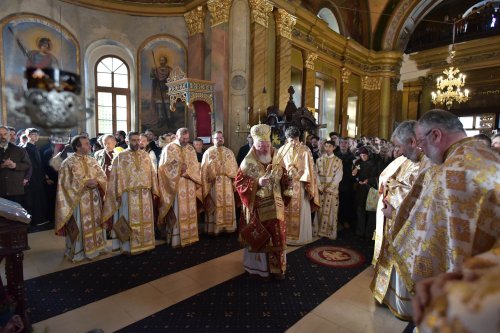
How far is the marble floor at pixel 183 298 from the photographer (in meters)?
2.89

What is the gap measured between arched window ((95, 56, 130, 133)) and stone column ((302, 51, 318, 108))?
6.85m

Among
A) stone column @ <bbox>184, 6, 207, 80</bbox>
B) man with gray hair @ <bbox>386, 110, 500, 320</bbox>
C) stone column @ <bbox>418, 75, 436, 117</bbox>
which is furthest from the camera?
stone column @ <bbox>418, 75, 436, 117</bbox>

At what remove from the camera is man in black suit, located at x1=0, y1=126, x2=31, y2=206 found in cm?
519

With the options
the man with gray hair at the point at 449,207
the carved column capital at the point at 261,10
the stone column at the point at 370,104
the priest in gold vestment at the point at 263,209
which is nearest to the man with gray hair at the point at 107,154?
the priest in gold vestment at the point at 263,209

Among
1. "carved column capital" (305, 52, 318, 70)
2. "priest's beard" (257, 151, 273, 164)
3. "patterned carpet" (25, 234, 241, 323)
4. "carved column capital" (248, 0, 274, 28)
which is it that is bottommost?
"patterned carpet" (25, 234, 241, 323)

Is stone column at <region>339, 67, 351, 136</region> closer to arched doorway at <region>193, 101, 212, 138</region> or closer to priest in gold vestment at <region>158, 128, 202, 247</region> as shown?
arched doorway at <region>193, 101, 212, 138</region>

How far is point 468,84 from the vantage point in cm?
1691

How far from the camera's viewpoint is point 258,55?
29.4ft

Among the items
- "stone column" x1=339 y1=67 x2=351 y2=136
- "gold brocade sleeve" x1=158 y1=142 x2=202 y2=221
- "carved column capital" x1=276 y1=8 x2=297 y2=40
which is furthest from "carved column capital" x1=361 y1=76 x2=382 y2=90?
"gold brocade sleeve" x1=158 y1=142 x2=202 y2=221

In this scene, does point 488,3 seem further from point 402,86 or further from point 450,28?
point 402,86

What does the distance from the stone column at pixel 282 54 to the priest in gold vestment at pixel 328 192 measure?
444cm

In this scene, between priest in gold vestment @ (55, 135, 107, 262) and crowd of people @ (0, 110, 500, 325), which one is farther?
priest in gold vestment @ (55, 135, 107, 262)

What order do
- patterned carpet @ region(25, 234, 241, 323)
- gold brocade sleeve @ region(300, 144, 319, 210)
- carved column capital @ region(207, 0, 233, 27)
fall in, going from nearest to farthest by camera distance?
patterned carpet @ region(25, 234, 241, 323)
gold brocade sleeve @ region(300, 144, 319, 210)
carved column capital @ region(207, 0, 233, 27)

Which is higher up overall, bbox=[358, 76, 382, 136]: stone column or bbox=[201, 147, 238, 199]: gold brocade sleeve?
bbox=[358, 76, 382, 136]: stone column
